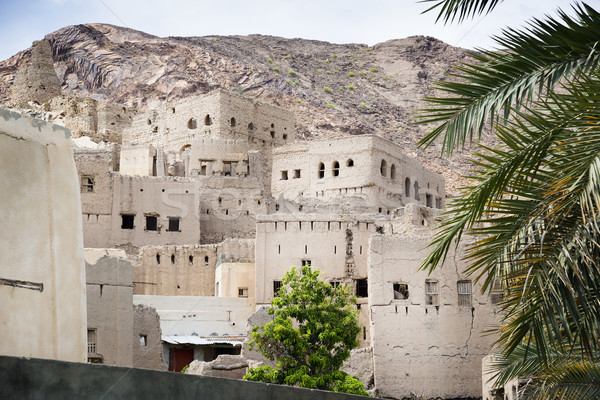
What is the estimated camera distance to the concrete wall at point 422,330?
27719 mm

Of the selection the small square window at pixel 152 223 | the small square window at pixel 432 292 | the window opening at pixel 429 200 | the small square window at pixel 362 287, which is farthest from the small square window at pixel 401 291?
the window opening at pixel 429 200

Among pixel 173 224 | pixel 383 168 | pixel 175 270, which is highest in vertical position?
pixel 383 168

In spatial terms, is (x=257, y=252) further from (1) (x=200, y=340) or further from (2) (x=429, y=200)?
(2) (x=429, y=200)

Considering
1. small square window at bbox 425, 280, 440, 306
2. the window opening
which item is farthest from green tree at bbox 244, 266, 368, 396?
the window opening

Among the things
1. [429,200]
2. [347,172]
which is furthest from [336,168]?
[429,200]

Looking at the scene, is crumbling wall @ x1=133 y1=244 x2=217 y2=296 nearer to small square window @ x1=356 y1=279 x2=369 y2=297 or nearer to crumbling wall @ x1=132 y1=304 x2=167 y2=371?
small square window @ x1=356 y1=279 x2=369 y2=297

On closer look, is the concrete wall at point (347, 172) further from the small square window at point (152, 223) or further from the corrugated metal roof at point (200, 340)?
the corrugated metal roof at point (200, 340)

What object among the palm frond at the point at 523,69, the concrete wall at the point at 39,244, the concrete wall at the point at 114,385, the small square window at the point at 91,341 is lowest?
the small square window at the point at 91,341

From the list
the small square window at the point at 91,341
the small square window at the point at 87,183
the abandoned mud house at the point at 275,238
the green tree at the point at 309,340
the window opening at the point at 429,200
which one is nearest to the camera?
the small square window at the point at 91,341

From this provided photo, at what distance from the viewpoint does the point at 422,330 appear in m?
28.0

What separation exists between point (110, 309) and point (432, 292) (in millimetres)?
10264

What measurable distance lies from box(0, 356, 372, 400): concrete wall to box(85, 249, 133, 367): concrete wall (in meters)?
14.8

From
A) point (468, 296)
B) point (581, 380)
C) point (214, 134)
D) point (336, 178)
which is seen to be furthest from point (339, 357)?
point (214, 134)

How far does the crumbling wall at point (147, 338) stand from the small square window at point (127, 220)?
513 inches
